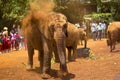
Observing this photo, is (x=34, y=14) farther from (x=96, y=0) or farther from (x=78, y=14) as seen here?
(x=96, y=0)

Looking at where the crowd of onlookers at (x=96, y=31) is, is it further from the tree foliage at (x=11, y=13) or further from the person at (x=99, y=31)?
the tree foliage at (x=11, y=13)

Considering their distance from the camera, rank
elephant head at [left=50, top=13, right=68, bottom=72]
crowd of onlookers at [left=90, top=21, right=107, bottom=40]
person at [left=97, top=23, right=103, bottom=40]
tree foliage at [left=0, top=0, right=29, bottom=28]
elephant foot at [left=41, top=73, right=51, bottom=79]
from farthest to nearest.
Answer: person at [left=97, top=23, right=103, bottom=40]
crowd of onlookers at [left=90, top=21, right=107, bottom=40]
tree foliage at [left=0, top=0, right=29, bottom=28]
elephant foot at [left=41, top=73, right=51, bottom=79]
elephant head at [left=50, top=13, right=68, bottom=72]

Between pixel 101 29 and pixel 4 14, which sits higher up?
pixel 4 14

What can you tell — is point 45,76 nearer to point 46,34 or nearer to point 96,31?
point 46,34

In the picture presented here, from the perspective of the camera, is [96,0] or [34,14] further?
[96,0]

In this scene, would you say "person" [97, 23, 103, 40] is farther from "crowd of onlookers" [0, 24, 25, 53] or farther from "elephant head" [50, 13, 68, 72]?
"elephant head" [50, 13, 68, 72]

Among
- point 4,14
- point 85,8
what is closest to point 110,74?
point 4,14

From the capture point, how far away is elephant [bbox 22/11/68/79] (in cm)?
964

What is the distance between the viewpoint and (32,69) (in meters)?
12.3

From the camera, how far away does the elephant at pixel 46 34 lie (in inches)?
380

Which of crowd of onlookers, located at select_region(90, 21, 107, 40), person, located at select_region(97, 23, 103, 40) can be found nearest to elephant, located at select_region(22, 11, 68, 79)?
crowd of onlookers, located at select_region(90, 21, 107, 40)

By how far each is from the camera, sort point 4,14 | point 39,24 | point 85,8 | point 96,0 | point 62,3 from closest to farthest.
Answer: point 39,24 < point 4,14 < point 62,3 < point 96,0 < point 85,8

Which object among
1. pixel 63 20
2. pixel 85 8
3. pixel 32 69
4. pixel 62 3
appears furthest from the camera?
pixel 85 8

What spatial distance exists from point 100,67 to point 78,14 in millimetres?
22004
